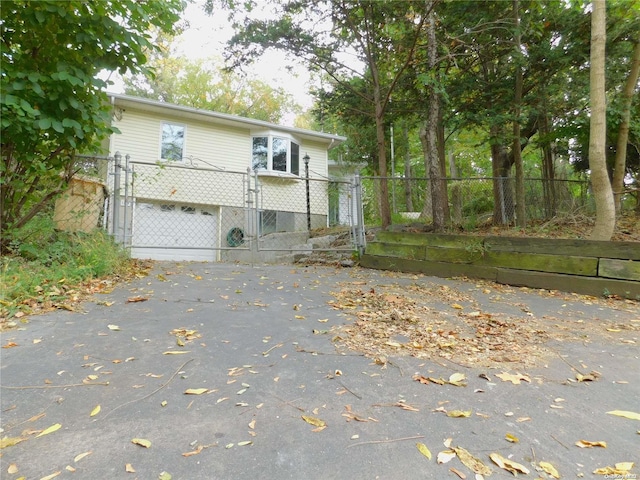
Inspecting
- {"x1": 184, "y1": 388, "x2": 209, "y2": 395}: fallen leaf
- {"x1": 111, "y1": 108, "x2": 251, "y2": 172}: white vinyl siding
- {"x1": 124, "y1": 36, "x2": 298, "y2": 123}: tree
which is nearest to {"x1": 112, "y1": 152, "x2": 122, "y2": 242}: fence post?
{"x1": 184, "y1": 388, "x2": 209, "y2": 395}: fallen leaf

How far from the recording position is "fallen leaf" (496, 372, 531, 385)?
2.05m

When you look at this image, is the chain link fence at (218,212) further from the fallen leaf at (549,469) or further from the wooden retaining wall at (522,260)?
the fallen leaf at (549,469)

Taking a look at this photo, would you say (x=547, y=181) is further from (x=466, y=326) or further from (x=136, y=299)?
(x=136, y=299)

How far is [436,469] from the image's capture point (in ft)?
4.44

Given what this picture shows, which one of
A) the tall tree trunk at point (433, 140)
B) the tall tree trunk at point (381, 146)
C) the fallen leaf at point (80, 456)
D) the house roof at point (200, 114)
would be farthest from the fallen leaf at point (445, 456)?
the house roof at point (200, 114)

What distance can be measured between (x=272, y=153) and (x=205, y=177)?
246 centimetres

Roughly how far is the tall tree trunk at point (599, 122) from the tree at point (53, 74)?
5175 mm

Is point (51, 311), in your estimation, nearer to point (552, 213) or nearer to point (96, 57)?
point (96, 57)

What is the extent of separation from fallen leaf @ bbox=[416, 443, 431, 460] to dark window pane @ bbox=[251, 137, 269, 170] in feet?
38.3

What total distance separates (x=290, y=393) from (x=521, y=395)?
1.25 m

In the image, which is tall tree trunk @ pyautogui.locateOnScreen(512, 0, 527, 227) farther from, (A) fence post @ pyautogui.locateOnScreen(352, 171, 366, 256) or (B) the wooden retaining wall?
(A) fence post @ pyautogui.locateOnScreen(352, 171, 366, 256)

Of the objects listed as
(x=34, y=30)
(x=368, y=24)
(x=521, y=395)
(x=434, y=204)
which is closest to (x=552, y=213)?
(x=434, y=204)

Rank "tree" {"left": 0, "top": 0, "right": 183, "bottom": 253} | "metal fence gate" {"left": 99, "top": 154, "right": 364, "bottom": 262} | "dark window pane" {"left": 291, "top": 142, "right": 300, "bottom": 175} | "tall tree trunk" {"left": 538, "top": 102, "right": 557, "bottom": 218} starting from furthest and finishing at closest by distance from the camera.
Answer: "dark window pane" {"left": 291, "top": 142, "right": 300, "bottom": 175} → "metal fence gate" {"left": 99, "top": 154, "right": 364, "bottom": 262} → "tall tree trunk" {"left": 538, "top": 102, "right": 557, "bottom": 218} → "tree" {"left": 0, "top": 0, "right": 183, "bottom": 253}

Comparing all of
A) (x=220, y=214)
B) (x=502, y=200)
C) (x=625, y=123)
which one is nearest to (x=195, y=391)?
(x=502, y=200)
